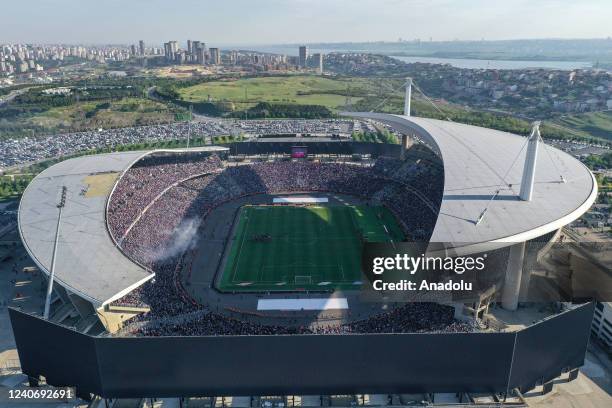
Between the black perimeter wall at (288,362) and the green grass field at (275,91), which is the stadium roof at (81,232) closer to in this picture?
the black perimeter wall at (288,362)

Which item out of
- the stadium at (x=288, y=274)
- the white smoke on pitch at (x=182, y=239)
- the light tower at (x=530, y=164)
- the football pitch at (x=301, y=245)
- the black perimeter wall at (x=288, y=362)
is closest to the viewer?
the black perimeter wall at (x=288, y=362)

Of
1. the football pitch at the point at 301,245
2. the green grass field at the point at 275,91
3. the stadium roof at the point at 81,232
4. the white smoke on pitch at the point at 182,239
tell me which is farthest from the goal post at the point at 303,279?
the green grass field at the point at 275,91

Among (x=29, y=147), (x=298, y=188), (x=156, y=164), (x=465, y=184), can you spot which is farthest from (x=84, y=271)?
(x=29, y=147)

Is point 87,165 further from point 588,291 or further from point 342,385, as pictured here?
point 588,291

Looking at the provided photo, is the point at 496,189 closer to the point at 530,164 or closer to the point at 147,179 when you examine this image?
the point at 530,164

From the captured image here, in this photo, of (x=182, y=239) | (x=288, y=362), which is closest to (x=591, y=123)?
(x=182, y=239)
